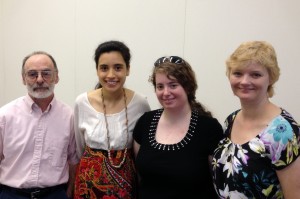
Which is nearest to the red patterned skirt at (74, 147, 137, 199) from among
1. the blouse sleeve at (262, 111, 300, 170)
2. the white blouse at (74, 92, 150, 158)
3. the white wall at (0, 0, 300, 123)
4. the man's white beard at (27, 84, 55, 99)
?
the white blouse at (74, 92, 150, 158)

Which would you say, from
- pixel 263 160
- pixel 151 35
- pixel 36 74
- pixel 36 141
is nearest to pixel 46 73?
pixel 36 74

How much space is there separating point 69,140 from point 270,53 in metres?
1.28

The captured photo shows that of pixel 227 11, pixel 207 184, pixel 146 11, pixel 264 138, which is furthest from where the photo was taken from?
pixel 146 11

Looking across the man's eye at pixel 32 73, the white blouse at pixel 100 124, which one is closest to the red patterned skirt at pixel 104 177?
the white blouse at pixel 100 124

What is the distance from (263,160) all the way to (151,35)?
1749 millimetres

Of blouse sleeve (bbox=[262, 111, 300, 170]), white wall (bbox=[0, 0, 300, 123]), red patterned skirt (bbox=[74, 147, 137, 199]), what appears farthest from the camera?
white wall (bbox=[0, 0, 300, 123])

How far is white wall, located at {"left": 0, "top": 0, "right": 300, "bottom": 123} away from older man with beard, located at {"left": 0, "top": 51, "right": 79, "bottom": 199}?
1.08m

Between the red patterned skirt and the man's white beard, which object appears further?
the man's white beard

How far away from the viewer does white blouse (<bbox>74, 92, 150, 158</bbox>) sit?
5.79ft

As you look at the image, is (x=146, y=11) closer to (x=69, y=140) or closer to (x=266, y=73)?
(x=69, y=140)

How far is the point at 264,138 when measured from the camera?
127cm

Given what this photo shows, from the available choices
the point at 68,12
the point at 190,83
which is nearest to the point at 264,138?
the point at 190,83

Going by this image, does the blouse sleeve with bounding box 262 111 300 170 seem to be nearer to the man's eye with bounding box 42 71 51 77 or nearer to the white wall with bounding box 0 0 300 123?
the white wall with bounding box 0 0 300 123

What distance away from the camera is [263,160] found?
1.27m
